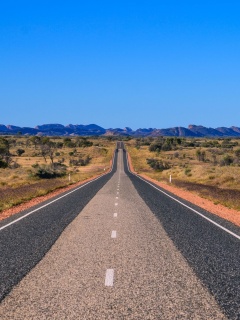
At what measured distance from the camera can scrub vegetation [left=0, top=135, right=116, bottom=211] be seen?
34525 millimetres

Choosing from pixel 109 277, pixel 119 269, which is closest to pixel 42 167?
pixel 119 269

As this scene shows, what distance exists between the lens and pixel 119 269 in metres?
8.70

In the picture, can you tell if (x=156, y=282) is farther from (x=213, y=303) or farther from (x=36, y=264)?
(x=36, y=264)

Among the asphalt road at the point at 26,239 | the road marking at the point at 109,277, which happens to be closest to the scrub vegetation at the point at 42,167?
the asphalt road at the point at 26,239

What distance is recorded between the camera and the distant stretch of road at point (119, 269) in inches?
248

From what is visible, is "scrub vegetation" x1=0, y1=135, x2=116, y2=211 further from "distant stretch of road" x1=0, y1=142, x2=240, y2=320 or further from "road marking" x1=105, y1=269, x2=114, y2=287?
"road marking" x1=105, y1=269, x2=114, y2=287

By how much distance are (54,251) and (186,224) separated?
243 inches

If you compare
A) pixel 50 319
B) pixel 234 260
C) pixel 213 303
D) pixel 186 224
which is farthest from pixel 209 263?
pixel 186 224

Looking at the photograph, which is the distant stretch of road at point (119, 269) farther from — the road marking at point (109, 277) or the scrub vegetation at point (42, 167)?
the scrub vegetation at point (42, 167)

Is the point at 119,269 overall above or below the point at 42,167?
above

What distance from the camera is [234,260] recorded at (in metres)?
9.55

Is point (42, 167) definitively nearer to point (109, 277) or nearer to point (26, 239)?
point (26, 239)

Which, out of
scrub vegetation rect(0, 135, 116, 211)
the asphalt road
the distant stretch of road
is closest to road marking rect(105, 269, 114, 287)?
the distant stretch of road

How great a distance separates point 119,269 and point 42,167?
58.0 metres
